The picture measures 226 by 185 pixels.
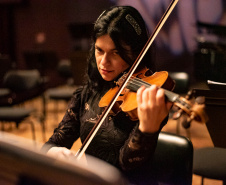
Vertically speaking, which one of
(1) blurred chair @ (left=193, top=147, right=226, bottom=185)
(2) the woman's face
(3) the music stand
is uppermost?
(3) the music stand

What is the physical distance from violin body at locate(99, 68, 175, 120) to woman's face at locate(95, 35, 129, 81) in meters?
0.07

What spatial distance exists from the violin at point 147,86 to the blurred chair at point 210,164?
0.61 meters

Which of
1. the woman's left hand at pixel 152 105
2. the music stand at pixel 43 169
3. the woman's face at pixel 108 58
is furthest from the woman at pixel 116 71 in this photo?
the music stand at pixel 43 169

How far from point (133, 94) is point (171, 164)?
0.35 meters

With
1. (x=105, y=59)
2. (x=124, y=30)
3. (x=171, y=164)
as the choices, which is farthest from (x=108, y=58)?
(x=171, y=164)

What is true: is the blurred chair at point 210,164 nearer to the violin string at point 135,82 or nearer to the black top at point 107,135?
the black top at point 107,135

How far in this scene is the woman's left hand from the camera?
0.67 metres

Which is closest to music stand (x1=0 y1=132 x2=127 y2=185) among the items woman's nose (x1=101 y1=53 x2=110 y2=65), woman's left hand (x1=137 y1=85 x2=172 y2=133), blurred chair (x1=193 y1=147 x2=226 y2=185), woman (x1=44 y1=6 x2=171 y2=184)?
woman's left hand (x1=137 y1=85 x2=172 y2=133)

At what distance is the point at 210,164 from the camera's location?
4.33 feet

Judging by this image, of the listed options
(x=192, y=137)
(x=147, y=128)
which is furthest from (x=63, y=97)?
(x=147, y=128)

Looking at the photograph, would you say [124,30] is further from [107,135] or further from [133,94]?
[107,135]

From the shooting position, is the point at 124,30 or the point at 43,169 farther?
the point at 124,30

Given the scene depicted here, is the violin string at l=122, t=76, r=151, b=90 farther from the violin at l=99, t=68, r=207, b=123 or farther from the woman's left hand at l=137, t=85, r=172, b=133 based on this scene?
the woman's left hand at l=137, t=85, r=172, b=133

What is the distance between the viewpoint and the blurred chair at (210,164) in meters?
1.25
